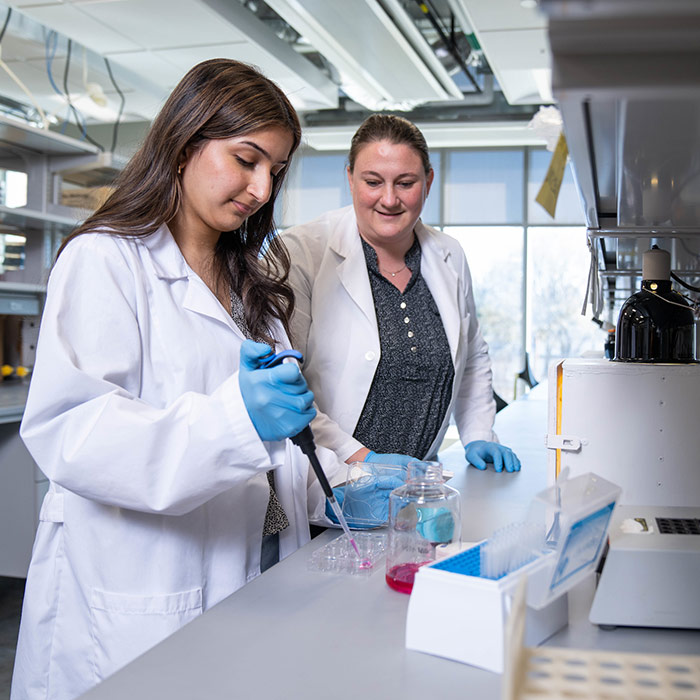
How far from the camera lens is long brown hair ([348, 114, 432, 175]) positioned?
1.86 m

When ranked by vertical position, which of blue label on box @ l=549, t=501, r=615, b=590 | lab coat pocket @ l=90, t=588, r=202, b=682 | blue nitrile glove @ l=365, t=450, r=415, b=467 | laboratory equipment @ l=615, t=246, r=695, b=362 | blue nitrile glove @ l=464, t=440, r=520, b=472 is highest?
laboratory equipment @ l=615, t=246, r=695, b=362

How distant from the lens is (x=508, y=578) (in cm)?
78

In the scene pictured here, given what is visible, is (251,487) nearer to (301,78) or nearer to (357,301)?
(357,301)

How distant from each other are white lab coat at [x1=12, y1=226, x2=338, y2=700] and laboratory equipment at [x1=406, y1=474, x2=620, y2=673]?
12.5 inches

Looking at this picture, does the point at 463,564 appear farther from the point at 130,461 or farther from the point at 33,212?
the point at 33,212

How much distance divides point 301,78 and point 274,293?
154 inches

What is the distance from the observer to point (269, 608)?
0.97 m

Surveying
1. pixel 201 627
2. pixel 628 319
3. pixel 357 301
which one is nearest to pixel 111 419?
pixel 201 627

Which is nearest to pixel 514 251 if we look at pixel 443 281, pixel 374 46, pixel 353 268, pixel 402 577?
pixel 374 46

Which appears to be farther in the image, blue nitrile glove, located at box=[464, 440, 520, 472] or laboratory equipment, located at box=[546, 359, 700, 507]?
blue nitrile glove, located at box=[464, 440, 520, 472]

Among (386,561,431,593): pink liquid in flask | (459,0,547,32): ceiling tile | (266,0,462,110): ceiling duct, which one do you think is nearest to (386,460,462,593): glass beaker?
(386,561,431,593): pink liquid in flask

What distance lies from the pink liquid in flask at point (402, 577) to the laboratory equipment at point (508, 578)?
0.18m

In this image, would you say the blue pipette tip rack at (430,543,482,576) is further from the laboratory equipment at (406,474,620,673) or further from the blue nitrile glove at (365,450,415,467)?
the blue nitrile glove at (365,450,415,467)

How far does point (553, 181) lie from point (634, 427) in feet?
2.58
